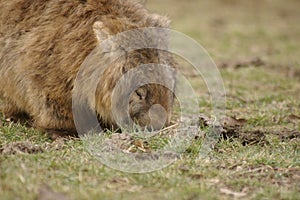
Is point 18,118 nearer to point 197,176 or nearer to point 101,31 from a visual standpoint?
point 101,31

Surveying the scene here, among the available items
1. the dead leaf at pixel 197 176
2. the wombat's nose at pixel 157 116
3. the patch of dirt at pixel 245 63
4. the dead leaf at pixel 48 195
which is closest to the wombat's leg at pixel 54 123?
the wombat's nose at pixel 157 116

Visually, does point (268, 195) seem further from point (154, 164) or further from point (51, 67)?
point (51, 67)

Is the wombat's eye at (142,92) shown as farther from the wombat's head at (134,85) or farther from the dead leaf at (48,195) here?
the dead leaf at (48,195)

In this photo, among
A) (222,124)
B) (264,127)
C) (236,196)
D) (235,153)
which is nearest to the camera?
(236,196)

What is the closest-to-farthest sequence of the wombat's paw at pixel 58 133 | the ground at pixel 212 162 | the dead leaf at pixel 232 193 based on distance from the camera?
the ground at pixel 212 162 → the dead leaf at pixel 232 193 → the wombat's paw at pixel 58 133

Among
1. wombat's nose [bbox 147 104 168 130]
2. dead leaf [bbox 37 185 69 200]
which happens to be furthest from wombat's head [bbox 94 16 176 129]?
dead leaf [bbox 37 185 69 200]

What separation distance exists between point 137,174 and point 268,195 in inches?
43.1

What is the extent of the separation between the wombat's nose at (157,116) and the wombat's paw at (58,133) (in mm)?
917

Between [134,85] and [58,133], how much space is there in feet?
3.48

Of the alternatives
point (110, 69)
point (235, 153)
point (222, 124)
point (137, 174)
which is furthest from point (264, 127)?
point (137, 174)

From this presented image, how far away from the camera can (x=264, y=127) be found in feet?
25.3

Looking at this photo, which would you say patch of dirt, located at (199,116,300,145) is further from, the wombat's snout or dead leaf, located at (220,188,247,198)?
dead leaf, located at (220,188,247,198)

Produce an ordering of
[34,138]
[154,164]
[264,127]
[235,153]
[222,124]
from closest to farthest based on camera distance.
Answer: [154,164], [235,153], [34,138], [222,124], [264,127]

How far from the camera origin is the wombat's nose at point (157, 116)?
20.5 feet
